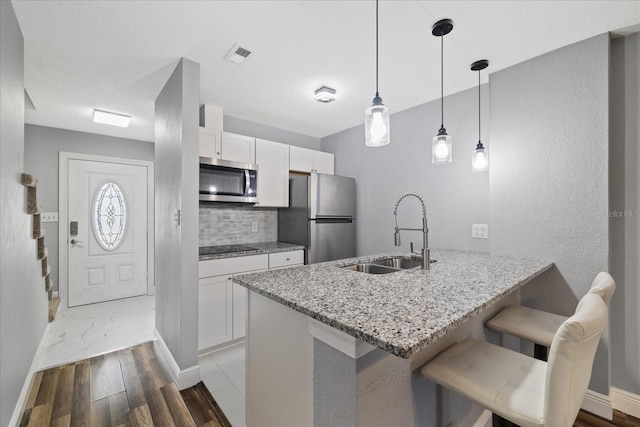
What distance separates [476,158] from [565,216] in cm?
68

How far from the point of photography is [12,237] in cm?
158

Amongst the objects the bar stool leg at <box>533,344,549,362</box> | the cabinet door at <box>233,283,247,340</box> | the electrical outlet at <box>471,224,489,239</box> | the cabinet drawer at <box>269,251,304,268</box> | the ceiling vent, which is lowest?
the cabinet door at <box>233,283,247,340</box>

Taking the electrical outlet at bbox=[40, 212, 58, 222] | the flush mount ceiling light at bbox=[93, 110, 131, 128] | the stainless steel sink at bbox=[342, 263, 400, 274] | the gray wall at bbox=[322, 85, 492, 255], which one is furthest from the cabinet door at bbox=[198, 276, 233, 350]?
the electrical outlet at bbox=[40, 212, 58, 222]

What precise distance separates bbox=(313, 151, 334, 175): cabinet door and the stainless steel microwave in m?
0.93

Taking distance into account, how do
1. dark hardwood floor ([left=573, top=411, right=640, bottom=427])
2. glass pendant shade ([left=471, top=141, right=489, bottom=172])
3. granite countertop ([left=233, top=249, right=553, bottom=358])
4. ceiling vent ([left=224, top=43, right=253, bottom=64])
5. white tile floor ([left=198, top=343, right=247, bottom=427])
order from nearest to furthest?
granite countertop ([left=233, top=249, right=553, bottom=358]) < dark hardwood floor ([left=573, top=411, right=640, bottom=427]) < white tile floor ([left=198, top=343, right=247, bottom=427]) < ceiling vent ([left=224, top=43, right=253, bottom=64]) < glass pendant shade ([left=471, top=141, right=489, bottom=172])

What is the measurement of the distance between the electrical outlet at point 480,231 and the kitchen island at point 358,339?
2.78ft

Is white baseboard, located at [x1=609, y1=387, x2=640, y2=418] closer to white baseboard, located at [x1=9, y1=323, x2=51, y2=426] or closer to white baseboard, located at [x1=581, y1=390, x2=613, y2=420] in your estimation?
white baseboard, located at [x1=581, y1=390, x2=613, y2=420]

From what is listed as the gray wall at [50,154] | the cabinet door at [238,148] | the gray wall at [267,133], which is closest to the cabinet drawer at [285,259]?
the cabinet door at [238,148]

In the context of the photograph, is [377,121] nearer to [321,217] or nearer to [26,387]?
[321,217]

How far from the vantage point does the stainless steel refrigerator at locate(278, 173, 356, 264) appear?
10.2 feet

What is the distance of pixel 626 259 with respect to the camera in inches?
69.5

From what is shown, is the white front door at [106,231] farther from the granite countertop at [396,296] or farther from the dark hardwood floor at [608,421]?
the dark hardwood floor at [608,421]

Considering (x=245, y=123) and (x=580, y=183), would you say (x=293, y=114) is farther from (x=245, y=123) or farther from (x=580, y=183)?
(x=580, y=183)

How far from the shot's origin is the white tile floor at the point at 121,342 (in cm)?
199
